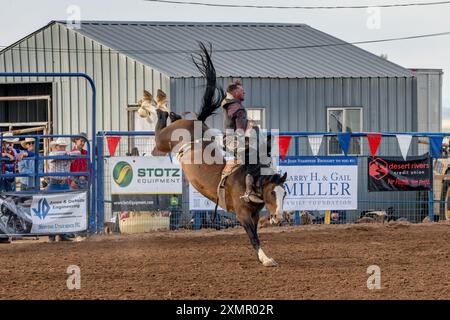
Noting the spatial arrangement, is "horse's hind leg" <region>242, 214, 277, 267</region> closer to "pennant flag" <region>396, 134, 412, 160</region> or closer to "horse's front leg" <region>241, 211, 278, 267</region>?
"horse's front leg" <region>241, 211, 278, 267</region>

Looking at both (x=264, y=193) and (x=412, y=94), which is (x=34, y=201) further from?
(x=412, y=94)

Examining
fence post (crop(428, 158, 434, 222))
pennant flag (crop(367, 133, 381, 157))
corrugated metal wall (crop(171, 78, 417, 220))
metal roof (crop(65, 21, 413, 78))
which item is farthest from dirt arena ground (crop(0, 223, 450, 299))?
metal roof (crop(65, 21, 413, 78))

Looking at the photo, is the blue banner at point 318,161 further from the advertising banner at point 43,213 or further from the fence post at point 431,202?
the advertising banner at point 43,213

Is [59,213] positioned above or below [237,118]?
below

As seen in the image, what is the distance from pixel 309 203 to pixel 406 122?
7.84 meters

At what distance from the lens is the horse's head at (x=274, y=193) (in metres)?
11.4

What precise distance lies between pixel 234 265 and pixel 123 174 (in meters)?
5.50

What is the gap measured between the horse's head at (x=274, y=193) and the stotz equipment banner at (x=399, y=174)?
665 cm

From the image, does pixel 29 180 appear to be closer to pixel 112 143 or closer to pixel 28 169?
pixel 28 169

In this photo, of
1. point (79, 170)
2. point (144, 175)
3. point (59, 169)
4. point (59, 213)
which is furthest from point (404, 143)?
point (59, 213)

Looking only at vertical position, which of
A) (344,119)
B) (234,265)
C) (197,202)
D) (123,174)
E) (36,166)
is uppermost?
(344,119)

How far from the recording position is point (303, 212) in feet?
56.8

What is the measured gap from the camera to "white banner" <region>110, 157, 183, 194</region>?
16312 mm

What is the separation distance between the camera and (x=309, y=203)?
17.1 m
